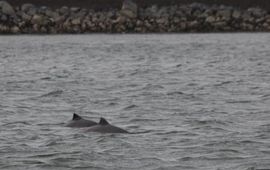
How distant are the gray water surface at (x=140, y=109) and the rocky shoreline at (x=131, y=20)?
2174 cm

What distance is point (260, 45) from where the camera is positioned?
161ft

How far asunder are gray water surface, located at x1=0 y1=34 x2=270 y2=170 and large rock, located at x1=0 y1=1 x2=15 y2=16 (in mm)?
22938

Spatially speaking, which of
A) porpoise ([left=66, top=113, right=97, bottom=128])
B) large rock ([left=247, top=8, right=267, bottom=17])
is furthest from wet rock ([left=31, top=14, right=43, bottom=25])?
porpoise ([left=66, top=113, right=97, bottom=128])

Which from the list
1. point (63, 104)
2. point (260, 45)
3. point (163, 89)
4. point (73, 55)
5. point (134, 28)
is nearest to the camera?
point (63, 104)

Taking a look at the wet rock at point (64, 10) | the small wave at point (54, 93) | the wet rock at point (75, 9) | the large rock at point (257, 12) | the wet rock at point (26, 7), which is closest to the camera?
the small wave at point (54, 93)

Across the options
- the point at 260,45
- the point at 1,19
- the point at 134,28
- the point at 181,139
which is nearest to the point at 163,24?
the point at 134,28

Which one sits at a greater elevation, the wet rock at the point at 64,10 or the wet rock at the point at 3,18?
the wet rock at the point at 64,10

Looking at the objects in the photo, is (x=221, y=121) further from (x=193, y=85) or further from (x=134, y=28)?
(x=134, y=28)

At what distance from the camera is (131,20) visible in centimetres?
6662

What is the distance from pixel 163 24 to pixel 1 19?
35.5ft

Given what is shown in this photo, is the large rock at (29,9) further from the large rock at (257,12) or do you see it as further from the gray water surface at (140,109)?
the gray water surface at (140,109)

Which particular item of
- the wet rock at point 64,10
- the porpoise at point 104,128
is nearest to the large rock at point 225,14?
the wet rock at point 64,10

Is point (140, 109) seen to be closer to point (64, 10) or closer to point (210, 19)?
point (210, 19)

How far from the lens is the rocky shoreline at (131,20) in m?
65.8
